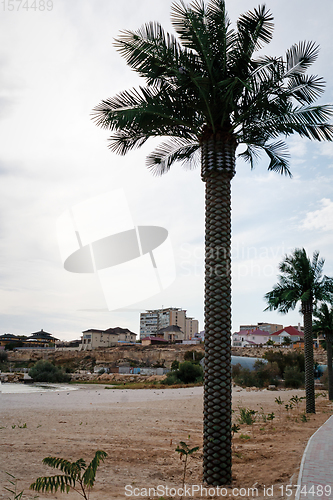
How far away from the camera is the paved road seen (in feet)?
15.3

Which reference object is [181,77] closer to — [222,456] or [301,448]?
[222,456]

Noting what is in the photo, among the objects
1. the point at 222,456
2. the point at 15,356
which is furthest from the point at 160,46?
the point at 15,356

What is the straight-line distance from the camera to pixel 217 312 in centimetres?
602

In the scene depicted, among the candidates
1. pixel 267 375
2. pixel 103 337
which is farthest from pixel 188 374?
pixel 103 337

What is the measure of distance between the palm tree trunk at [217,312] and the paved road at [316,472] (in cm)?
113

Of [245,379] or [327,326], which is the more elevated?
[327,326]

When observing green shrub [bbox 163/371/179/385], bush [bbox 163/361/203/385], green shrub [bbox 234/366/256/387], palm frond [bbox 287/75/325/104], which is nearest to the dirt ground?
palm frond [bbox 287/75/325/104]

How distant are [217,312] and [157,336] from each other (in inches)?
4218

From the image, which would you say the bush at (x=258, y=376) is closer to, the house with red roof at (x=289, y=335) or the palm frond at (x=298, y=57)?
the palm frond at (x=298, y=57)

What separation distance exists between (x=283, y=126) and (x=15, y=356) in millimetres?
85682

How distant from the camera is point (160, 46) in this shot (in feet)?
21.7

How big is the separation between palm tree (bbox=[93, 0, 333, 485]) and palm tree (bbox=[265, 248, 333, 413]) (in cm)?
961

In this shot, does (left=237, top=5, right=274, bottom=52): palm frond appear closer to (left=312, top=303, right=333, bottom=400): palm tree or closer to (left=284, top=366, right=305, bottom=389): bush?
(left=312, top=303, right=333, bottom=400): palm tree

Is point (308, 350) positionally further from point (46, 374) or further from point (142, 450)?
point (46, 374)
